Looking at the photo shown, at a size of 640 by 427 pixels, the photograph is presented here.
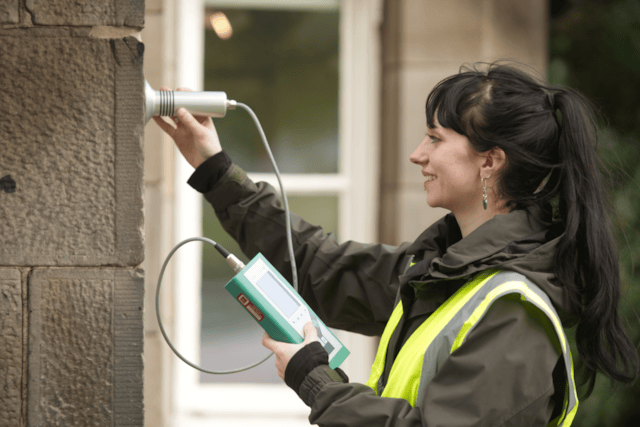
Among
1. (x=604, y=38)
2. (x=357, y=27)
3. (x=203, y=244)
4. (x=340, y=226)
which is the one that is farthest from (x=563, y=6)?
(x=203, y=244)

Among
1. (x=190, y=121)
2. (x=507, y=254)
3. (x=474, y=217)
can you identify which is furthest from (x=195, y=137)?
(x=507, y=254)

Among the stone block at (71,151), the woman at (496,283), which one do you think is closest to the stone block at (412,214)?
the woman at (496,283)

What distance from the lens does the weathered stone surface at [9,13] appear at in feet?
4.29

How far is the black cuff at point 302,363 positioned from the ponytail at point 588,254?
1.64ft

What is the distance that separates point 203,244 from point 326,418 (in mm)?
1686


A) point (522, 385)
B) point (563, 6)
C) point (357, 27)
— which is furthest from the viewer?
point (563, 6)

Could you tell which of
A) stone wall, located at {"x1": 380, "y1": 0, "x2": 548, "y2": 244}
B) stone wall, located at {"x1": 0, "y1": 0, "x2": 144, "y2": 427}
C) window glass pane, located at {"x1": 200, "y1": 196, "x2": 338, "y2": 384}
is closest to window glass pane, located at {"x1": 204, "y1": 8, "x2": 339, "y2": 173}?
window glass pane, located at {"x1": 200, "y1": 196, "x2": 338, "y2": 384}

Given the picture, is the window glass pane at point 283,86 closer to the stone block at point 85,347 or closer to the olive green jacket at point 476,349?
the olive green jacket at point 476,349

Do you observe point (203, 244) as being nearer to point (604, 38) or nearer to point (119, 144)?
point (119, 144)

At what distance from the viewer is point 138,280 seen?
1332 mm

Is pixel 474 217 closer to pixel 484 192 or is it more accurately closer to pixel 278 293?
pixel 484 192

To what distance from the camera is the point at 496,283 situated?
48.4 inches

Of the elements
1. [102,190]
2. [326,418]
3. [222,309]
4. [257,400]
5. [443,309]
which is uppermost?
[102,190]

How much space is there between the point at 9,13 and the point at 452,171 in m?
0.96
